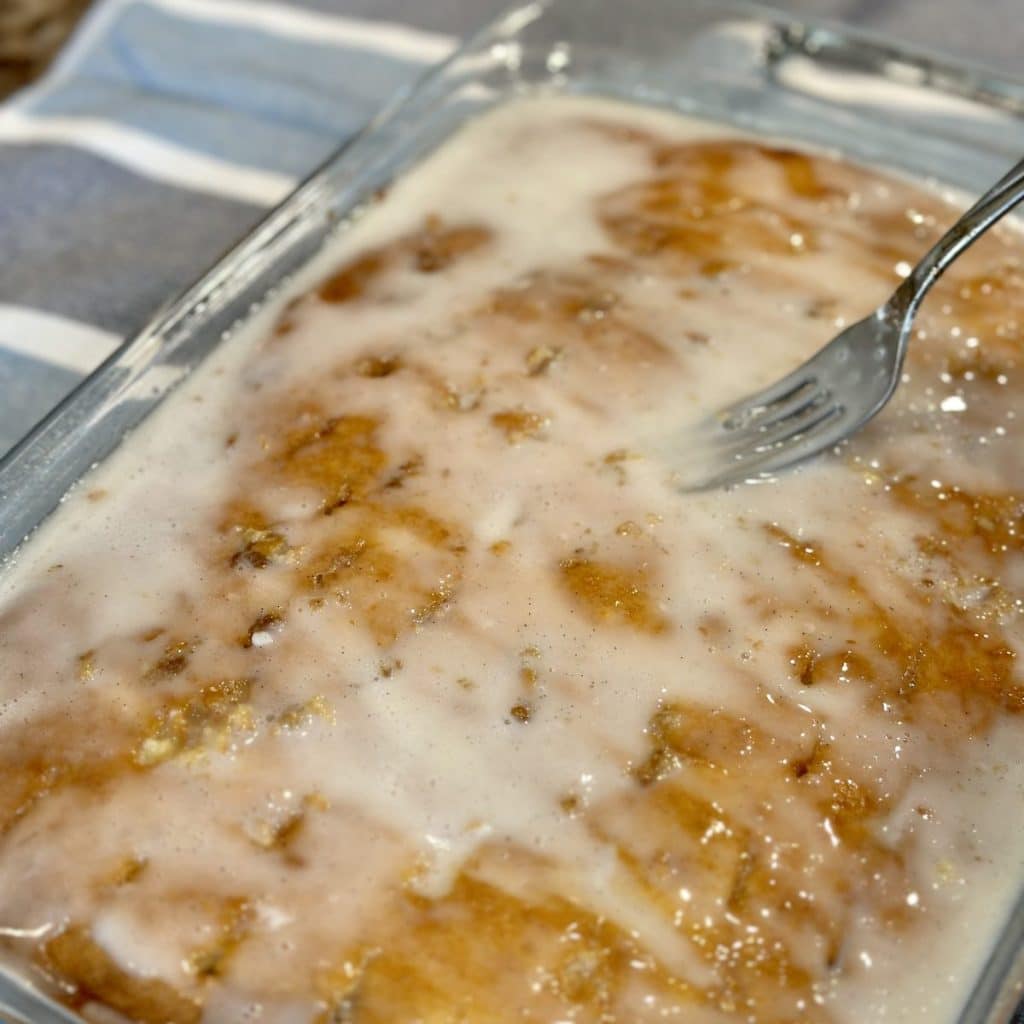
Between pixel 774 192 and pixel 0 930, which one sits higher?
pixel 774 192

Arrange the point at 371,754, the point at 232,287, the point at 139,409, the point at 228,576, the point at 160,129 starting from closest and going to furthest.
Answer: the point at 371,754
the point at 228,576
the point at 139,409
the point at 232,287
the point at 160,129

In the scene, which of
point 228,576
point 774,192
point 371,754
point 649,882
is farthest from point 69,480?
point 774,192

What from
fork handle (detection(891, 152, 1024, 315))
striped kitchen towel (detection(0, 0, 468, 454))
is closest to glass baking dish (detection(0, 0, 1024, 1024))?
striped kitchen towel (detection(0, 0, 468, 454))

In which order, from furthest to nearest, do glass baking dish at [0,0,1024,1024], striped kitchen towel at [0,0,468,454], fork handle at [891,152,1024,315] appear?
1. striped kitchen towel at [0,0,468,454]
2. glass baking dish at [0,0,1024,1024]
3. fork handle at [891,152,1024,315]

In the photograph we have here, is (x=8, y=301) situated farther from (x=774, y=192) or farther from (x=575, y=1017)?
(x=575, y=1017)

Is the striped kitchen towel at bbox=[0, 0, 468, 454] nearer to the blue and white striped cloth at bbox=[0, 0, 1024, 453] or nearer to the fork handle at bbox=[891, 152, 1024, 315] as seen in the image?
the blue and white striped cloth at bbox=[0, 0, 1024, 453]
